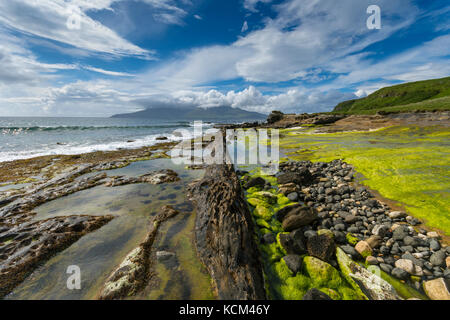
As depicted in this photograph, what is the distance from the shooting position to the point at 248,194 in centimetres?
898

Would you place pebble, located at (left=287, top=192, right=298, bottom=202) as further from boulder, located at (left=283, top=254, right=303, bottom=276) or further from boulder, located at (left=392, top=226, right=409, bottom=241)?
boulder, located at (left=283, top=254, right=303, bottom=276)

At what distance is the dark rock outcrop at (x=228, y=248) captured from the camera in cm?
336

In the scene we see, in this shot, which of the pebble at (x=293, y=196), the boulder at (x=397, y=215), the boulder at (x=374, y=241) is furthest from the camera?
the pebble at (x=293, y=196)

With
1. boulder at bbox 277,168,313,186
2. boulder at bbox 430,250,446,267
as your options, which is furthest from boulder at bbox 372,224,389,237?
boulder at bbox 277,168,313,186

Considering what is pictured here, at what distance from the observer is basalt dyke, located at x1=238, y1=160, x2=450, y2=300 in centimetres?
363

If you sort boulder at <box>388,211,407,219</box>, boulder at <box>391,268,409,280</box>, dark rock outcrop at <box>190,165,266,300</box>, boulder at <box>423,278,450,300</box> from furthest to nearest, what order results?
boulder at <box>388,211,407,219</box>, boulder at <box>391,268,409,280</box>, dark rock outcrop at <box>190,165,266,300</box>, boulder at <box>423,278,450,300</box>

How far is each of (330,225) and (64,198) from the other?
11.9 meters

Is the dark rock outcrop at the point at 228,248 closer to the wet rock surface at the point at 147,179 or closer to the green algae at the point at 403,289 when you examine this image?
the green algae at the point at 403,289

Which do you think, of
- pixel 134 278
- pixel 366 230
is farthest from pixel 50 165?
pixel 366 230

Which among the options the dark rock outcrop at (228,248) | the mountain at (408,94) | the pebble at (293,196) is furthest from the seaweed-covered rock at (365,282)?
the mountain at (408,94)

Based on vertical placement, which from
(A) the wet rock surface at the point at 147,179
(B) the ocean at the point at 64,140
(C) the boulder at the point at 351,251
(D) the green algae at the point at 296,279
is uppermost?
(B) the ocean at the point at 64,140

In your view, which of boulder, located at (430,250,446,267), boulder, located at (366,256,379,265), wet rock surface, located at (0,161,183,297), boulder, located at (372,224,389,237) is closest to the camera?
boulder, located at (430,250,446,267)

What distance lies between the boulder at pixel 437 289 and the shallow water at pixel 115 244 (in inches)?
179

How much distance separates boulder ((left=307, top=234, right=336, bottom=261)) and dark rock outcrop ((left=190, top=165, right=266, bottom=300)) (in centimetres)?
161
